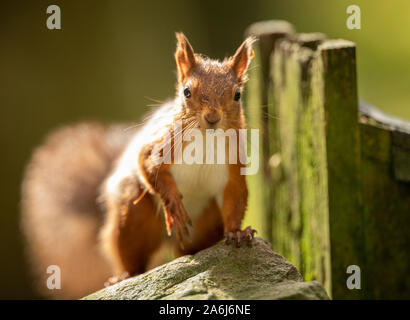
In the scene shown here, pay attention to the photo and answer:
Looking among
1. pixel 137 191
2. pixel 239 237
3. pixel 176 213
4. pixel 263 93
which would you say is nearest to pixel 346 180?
pixel 239 237

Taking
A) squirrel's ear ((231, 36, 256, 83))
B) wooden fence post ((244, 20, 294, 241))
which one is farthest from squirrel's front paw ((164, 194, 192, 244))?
wooden fence post ((244, 20, 294, 241))

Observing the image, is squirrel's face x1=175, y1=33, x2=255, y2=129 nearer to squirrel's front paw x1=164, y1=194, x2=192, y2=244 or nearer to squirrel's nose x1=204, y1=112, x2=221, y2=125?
squirrel's nose x1=204, y1=112, x2=221, y2=125

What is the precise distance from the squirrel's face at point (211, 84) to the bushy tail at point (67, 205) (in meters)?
1.15

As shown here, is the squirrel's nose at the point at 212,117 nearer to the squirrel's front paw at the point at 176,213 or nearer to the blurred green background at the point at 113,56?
the squirrel's front paw at the point at 176,213

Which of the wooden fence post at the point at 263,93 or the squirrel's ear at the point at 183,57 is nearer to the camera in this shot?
the squirrel's ear at the point at 183,57

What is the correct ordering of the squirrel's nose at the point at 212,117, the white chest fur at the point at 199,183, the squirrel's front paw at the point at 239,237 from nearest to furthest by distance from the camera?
the squirrel's nose at the point at 212,117 → the squirrel's front paw at the point at 239,237 → the white chest fur at the point at 199,183

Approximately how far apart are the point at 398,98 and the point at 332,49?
971mm

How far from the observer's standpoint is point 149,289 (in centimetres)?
128

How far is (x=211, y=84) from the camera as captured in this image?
1274mm

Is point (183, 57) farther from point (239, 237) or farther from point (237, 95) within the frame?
point (239, 237)

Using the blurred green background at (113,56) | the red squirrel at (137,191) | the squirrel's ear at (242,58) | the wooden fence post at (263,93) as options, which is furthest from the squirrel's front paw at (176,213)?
the wooden fence post at (263,93)

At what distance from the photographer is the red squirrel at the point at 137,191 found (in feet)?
4.30

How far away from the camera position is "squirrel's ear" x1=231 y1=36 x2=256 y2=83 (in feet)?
4.25
